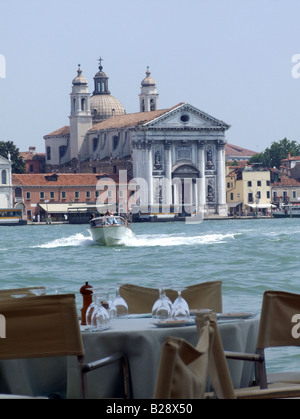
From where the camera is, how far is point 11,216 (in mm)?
65312

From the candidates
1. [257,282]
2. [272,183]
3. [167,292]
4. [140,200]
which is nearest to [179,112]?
[140,200]

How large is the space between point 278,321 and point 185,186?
6699 centimetres

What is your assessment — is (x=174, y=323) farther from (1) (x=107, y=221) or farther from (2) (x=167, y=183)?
(2) (x=167, y=183)

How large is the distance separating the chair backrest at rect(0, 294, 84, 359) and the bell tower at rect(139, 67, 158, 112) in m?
75.7

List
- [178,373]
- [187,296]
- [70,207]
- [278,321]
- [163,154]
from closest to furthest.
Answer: [178,373]
[278,321]
[187,296]
[70,207]
[163,154]

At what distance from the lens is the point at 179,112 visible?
70.4m

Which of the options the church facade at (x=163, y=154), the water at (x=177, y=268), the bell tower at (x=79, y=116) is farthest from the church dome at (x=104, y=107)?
the water at (x=177, y=268)

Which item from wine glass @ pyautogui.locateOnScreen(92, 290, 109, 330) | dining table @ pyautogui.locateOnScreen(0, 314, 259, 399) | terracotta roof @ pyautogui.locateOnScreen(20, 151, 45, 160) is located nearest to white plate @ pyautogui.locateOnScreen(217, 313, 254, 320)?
dining table @ pyautogui.locateOnScreen(0, 314, 259, 399)

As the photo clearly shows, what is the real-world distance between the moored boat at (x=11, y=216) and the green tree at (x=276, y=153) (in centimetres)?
2615

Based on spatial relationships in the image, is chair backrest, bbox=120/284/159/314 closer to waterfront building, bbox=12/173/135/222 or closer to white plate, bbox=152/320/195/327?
white plate, bbox=152/320/195/327

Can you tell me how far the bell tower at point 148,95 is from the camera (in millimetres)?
79188

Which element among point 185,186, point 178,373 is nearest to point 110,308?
point 178,373
